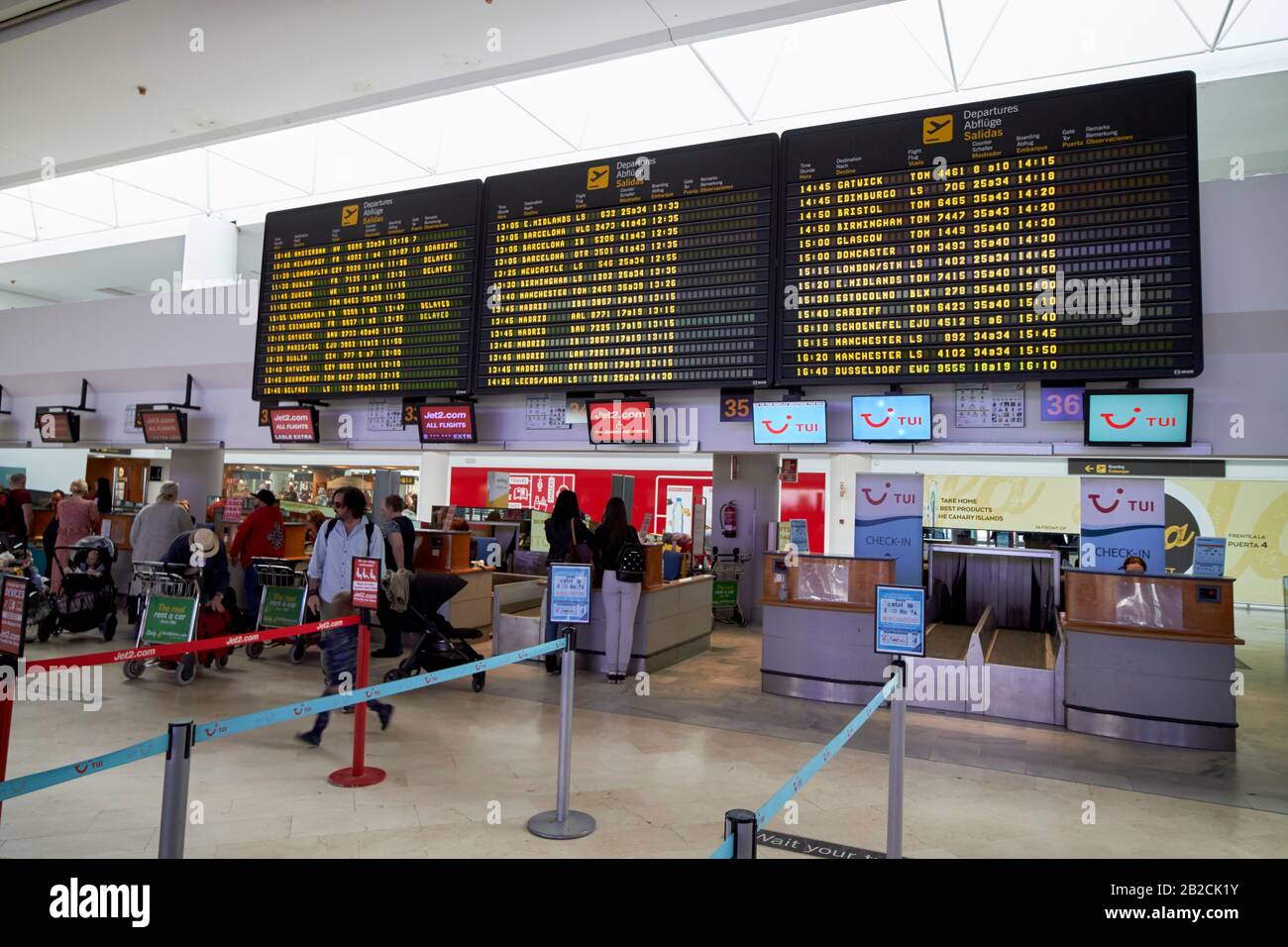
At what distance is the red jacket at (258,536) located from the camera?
830 cm

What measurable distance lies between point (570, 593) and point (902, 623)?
6.18 feet

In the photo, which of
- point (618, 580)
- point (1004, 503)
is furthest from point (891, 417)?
point (1004, 503)

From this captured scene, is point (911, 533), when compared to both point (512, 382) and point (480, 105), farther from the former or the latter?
point (480, 105)

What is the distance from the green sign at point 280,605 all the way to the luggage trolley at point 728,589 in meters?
6.86

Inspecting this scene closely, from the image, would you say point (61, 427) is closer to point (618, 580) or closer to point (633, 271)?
point (618, 580)

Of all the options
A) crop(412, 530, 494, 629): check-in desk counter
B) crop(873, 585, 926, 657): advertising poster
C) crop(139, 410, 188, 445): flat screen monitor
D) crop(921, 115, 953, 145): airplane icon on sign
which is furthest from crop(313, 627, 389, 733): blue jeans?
crop(921, 115, 953, 145): airplane icon on sign

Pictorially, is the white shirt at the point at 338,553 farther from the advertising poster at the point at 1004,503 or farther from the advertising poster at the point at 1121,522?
the advertising poster at the point at 1004,503

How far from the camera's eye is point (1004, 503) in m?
16.2

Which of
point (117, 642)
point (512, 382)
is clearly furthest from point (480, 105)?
point (117, 642)

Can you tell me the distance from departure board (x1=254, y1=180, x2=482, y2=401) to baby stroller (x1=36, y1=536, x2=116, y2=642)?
8.09 feet

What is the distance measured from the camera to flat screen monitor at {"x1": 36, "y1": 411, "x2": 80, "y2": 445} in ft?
33.7

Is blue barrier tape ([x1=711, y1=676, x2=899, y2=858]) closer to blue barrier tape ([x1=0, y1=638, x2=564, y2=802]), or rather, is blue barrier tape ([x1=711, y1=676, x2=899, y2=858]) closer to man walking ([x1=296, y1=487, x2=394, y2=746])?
blue barrier tape ([x1=0, y1=638, x2=564, y2=802])

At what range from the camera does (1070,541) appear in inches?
568

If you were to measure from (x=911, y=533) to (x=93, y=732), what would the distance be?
7121 millimetres
